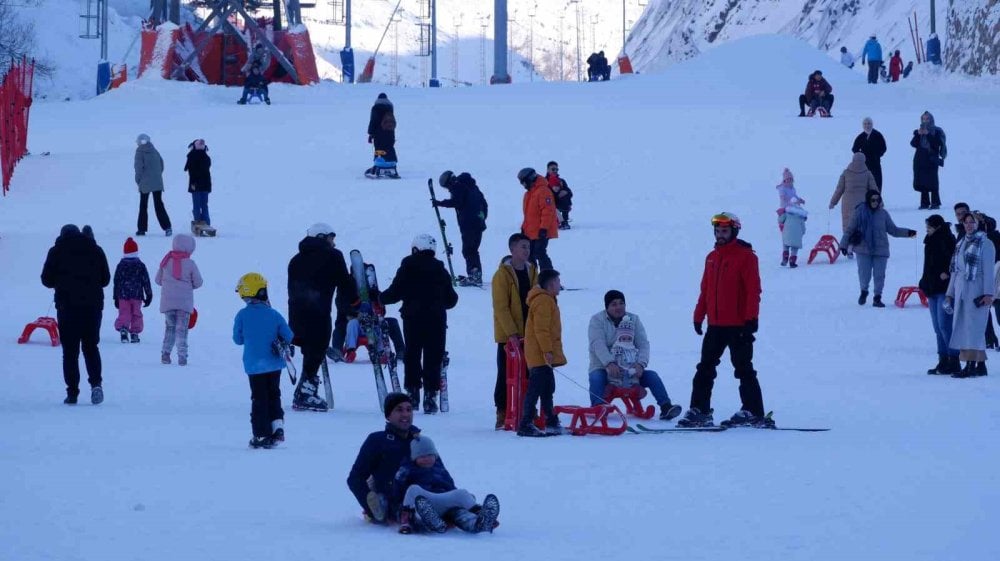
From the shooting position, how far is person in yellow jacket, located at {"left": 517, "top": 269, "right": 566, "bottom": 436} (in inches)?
435

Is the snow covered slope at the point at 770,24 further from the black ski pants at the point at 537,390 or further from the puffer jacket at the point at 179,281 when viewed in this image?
the black ski pants at the point at 537,390

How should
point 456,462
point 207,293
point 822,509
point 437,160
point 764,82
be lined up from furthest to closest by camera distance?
1. point 764,82
2. point 437,160
3. point 207,293
4. point 456,462
5. point 822,509

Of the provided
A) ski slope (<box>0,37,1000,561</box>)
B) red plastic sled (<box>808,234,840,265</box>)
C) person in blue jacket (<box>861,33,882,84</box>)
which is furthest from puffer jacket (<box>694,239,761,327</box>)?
person in blue jacket (<box>861,33,882,84</box>)

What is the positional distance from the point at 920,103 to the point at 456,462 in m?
30.6

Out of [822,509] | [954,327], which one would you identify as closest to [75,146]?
[954,327]

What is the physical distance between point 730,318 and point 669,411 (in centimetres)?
98

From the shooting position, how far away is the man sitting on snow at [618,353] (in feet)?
39.5

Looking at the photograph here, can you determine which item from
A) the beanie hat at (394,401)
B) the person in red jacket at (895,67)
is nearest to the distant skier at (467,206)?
the beanie hat at (394,401)

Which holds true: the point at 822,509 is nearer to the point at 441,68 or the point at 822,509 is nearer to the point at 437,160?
the point at 437,160

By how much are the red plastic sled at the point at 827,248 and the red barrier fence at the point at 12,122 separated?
12402 millimetres

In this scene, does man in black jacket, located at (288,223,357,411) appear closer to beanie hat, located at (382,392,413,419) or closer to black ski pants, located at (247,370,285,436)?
black ski pants, located at (247,370,285,436)

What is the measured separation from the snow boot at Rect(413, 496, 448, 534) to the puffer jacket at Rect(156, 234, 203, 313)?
7.66 m

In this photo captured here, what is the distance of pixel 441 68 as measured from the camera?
514 ft

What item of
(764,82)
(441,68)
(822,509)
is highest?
(441,68)
